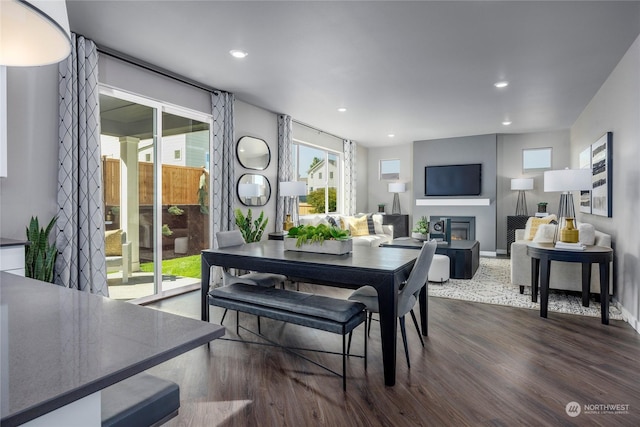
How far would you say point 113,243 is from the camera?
3.69 meters

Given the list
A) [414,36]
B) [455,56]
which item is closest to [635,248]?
[455,56]

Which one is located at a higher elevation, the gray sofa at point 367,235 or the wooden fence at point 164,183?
the wooden fence at point 164,183

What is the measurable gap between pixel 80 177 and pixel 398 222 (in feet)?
21.9

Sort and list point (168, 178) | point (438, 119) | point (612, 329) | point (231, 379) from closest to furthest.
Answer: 1. point (231, 379)
2. point (612, 329)
3. point (168, 178)
4. point (438, 119)

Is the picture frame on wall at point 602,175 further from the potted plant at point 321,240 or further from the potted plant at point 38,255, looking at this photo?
the potted plant at point 38,255

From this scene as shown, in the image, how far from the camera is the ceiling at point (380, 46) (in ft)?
9.10

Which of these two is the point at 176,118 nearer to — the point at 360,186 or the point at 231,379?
the point at 231,379

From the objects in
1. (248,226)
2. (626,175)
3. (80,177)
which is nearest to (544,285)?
(626,175)

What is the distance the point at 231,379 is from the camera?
228 cm

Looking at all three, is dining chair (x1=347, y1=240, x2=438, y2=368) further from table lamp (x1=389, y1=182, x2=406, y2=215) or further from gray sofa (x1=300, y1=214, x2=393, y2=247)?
table lamp (x1=389, y1=182, x2=406, y2=215)

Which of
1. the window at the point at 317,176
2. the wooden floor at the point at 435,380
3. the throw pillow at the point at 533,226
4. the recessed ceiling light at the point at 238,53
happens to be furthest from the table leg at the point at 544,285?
the window at the point at 317,176

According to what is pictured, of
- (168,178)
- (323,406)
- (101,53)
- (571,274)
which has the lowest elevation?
(323,406)

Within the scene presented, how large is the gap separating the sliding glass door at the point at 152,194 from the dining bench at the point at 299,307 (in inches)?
66.8

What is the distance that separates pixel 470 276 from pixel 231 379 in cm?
393
